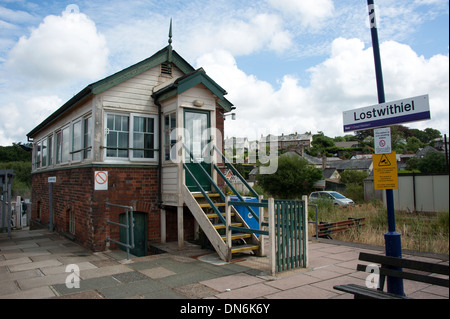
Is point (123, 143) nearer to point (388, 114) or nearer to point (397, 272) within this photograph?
point (388, 114)

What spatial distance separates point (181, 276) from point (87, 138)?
586 cm

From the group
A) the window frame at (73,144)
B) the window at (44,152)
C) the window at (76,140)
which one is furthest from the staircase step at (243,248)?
the window at (44,152)

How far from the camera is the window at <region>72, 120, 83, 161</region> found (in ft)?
35.4

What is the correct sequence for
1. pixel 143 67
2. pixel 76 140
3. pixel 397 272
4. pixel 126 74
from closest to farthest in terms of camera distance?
pixel 397 272 → pixel 126 74 → pixel 143 67 → pixel 76 140

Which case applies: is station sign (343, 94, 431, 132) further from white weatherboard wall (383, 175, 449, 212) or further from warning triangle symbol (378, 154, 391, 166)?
white weatherboard wall (383, 175, 449, 212)

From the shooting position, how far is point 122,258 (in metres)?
8.25

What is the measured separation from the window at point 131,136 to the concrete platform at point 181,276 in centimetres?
278

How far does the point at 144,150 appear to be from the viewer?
33.5ft

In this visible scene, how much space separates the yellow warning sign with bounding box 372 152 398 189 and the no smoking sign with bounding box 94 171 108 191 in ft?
22.8

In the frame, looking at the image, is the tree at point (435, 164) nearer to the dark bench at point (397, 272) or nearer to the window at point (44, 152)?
the dark bench at point (397, 272)

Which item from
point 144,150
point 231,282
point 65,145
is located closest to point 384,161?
point 231,282

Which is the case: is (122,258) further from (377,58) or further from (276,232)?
(377,58)
